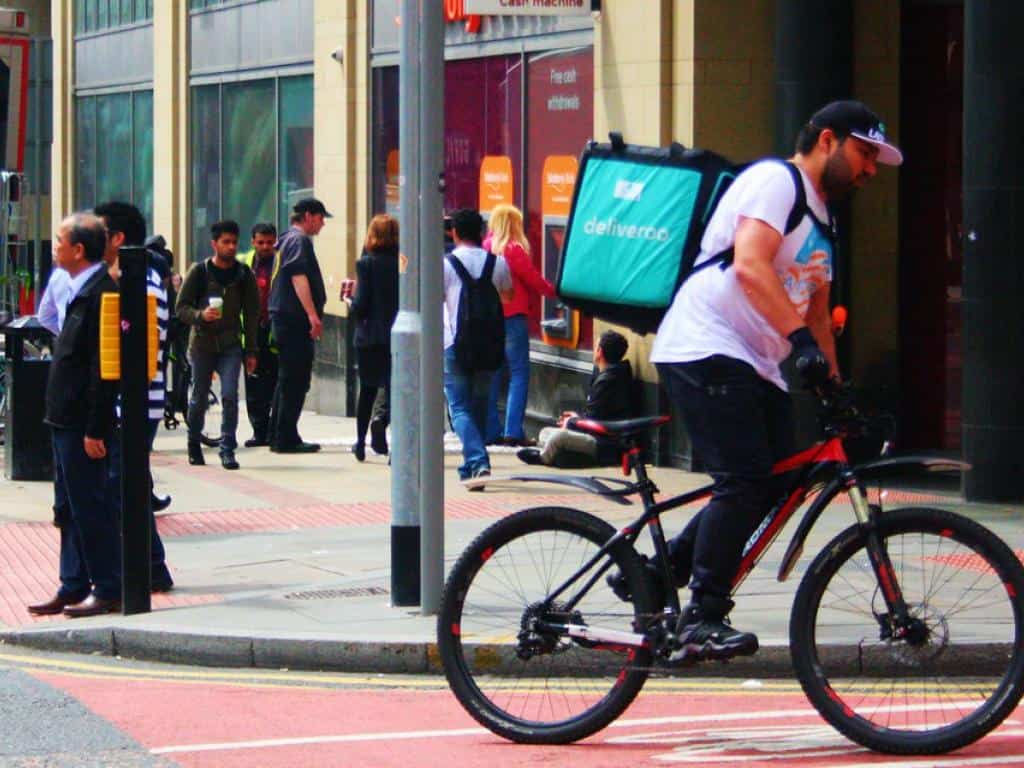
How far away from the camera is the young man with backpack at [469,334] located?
522 inches

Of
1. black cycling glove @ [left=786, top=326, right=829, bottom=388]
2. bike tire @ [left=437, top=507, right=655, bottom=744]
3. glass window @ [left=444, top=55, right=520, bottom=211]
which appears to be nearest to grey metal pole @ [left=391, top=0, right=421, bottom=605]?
bike tire @ [left=437, top=507, right=655, bottom=744]

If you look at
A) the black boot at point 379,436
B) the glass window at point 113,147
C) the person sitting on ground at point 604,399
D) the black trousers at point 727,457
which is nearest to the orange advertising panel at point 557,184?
the person sitting on ground at point 604,399

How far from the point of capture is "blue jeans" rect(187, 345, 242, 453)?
49.6 feet

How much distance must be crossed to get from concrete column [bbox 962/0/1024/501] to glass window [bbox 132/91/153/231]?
17606 millimetres

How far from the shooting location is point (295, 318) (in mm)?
15898

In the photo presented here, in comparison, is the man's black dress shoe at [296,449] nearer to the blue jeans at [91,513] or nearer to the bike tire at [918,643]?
the blue jeans at [91,513]

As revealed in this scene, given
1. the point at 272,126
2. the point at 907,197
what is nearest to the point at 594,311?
the point at 907,197

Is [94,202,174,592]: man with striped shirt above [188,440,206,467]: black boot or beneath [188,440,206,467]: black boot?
above

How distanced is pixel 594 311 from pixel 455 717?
5.53 ft

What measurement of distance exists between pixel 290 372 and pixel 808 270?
32.3ft

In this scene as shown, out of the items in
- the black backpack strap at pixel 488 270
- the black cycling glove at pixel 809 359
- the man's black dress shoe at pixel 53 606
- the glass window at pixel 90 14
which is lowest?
the man's black dress shoe at pixel 53 606

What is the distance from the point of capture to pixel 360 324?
15086mm

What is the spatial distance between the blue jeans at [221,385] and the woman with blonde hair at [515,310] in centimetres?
190

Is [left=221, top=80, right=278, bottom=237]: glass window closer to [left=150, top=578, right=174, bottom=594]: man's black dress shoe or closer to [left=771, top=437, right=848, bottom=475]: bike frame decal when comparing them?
[left=150, top=578, right=174, bottom=594]: man's black dress shoe
